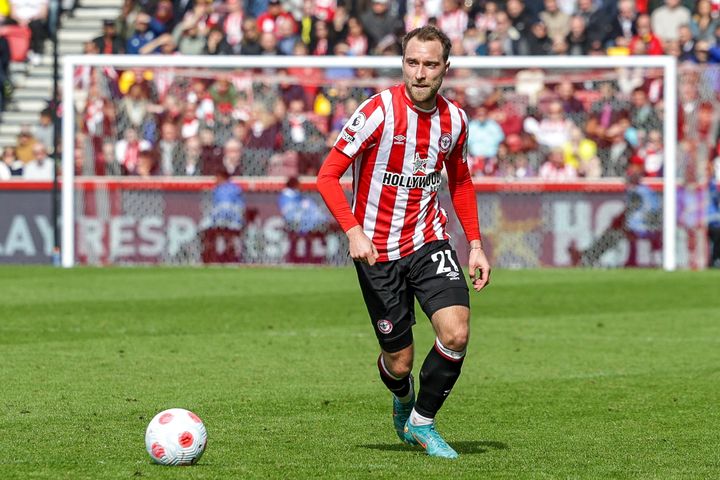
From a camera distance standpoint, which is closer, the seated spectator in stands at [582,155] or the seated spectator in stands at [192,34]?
the seated spectator in stands at [582,155]

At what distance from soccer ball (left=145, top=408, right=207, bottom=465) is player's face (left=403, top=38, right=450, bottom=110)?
1773mm

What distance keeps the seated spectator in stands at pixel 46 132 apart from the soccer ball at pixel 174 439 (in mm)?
16429

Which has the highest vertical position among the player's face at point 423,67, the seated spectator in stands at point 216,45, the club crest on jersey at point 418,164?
the seated spectator in stands at point 216,45

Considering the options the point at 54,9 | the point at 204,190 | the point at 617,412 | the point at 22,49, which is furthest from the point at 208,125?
the point at 617,412

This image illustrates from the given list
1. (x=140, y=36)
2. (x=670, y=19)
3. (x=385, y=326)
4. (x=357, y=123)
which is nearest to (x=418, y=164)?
(x=357, y=123)

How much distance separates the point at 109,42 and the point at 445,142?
18.7 metres

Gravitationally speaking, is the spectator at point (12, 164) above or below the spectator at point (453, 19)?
below

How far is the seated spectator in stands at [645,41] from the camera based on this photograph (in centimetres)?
2320

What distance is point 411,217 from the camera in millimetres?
7004

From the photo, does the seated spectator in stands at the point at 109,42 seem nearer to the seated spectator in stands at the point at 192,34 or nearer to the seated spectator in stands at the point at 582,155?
the seated spectator in stands at the point at 192,34

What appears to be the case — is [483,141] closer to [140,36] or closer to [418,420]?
[140,36]

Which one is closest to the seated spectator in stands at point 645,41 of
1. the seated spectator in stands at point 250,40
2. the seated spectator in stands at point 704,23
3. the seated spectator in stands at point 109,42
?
the seated spectator in stands at point 704,23

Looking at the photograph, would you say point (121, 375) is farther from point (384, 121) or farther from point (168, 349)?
point (384, 121)

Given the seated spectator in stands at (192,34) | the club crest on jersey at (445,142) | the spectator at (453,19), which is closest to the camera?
the club crest on jersey at (445,142)
